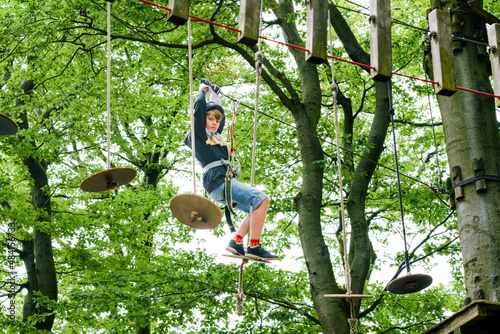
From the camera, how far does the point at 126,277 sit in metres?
10.2

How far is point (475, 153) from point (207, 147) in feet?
7.76

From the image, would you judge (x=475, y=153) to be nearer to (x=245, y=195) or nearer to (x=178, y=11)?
(x=245, y=195)

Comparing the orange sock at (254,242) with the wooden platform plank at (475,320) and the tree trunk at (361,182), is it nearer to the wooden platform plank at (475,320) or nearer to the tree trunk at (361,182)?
the wooden platform plank at (475,320)

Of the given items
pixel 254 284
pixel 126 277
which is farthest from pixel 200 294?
pixel 126 277

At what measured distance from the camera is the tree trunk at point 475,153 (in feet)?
16.7

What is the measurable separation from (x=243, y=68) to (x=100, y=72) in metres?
4.16

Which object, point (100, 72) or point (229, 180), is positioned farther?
point (100, 72)

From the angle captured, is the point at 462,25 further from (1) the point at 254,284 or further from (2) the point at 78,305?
(2) the point at 78,305

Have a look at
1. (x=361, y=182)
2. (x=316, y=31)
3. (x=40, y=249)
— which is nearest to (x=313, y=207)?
(x=361, y=182)

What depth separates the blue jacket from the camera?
19.1 ft

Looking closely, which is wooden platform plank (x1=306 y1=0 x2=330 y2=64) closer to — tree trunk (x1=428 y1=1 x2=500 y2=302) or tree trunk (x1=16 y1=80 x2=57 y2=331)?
tree trunk (x1=428 y1=1 x2=500 y2=302)

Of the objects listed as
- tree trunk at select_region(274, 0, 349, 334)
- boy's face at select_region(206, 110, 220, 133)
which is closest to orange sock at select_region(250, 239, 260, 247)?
boy's face at select_region(206, 110, 220, 133)

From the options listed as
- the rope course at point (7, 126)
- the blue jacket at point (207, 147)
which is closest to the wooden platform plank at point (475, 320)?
the blue jacket at point (207, 147)

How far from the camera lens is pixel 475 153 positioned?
18.1 feet
